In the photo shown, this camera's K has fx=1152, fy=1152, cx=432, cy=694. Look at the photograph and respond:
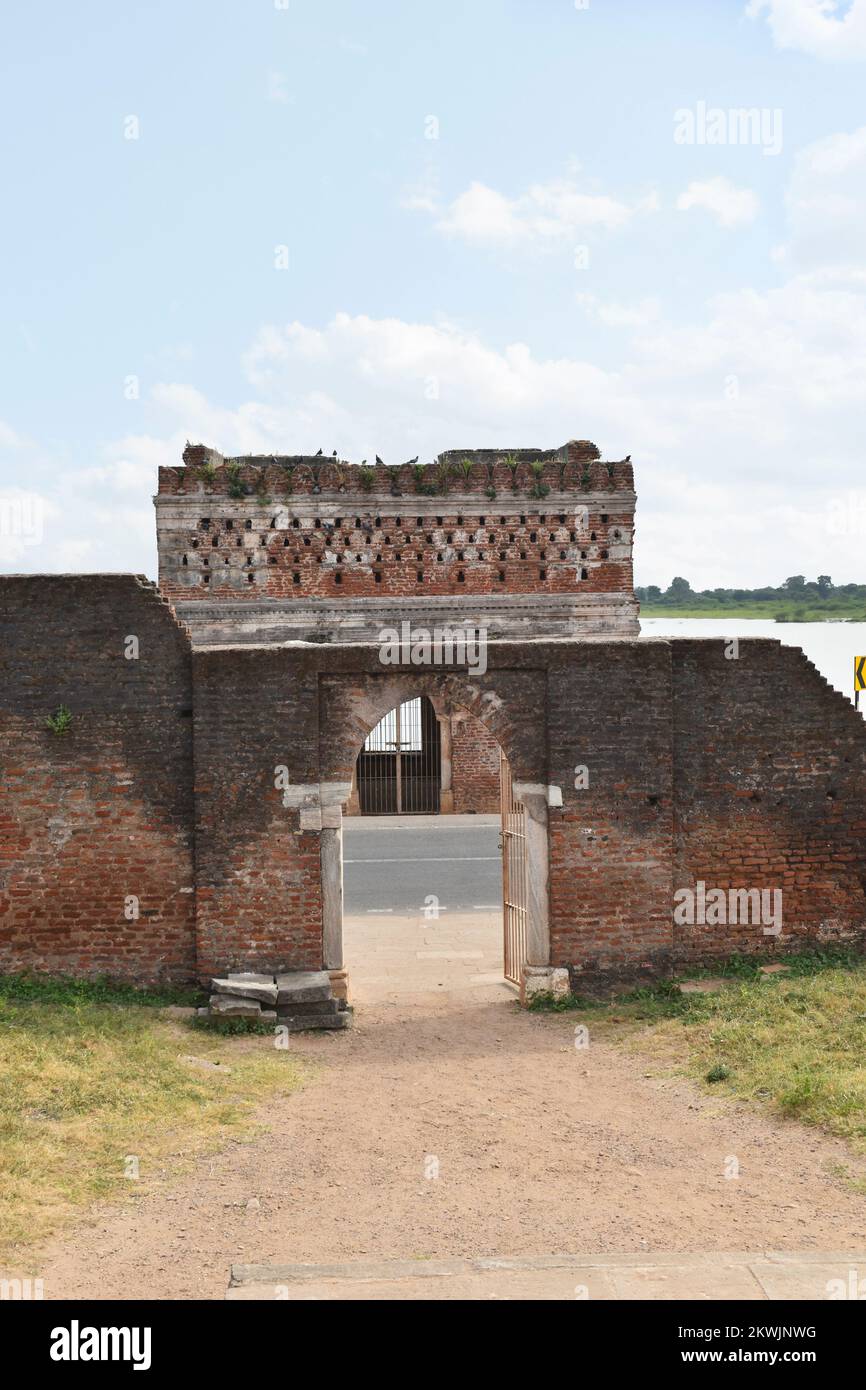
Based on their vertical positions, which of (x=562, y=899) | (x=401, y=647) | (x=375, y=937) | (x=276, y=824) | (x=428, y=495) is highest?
(x=428, y=495)

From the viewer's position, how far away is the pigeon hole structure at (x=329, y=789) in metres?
10.6

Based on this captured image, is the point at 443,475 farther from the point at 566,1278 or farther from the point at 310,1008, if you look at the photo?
the point at 566,1278

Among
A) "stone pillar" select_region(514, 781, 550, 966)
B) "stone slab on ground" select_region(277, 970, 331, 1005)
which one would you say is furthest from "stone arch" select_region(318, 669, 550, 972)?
"stone slab on ground" select_region(277, 970, 331, 1005)

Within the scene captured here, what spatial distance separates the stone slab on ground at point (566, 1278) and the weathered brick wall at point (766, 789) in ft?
18.3

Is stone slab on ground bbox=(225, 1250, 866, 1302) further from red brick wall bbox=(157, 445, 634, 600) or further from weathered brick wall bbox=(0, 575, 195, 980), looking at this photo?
red brick wall bbox=(157, 445, 634, 600)

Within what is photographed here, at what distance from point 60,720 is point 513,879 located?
4.87 metres

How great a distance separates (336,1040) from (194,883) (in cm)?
195

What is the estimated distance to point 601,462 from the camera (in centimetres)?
2320

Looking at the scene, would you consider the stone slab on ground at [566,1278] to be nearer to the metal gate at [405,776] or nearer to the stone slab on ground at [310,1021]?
the stone slab on ground at [310,1021]

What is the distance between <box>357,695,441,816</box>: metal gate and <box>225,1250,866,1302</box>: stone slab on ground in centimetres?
2009

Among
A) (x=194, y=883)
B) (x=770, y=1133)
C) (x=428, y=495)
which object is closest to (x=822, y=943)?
(x=770, y=1133)

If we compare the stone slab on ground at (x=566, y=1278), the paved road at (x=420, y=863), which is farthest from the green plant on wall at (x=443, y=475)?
the stone slab on ground at (x=566, y=1278)

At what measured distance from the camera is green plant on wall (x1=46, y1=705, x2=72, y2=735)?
10.6 metres

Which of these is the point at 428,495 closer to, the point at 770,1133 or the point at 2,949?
the point at 2,949
